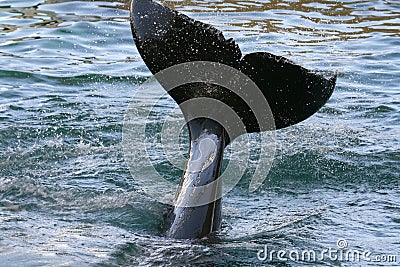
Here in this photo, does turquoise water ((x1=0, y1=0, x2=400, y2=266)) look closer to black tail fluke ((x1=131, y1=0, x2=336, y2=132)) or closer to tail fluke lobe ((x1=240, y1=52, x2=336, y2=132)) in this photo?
tail fluke lobe ((x1=240, y1=52, x2=336, y2=132))

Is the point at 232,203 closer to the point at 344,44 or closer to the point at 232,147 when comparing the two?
the point at 232,147

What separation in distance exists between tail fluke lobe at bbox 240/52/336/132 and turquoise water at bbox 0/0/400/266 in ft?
2.97

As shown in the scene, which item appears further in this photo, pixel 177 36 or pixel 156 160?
pixel 156 160

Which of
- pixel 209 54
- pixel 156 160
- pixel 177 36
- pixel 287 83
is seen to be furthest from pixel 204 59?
pixel 156 160

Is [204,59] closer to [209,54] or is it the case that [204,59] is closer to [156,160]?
[209,54]

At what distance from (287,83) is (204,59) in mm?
582

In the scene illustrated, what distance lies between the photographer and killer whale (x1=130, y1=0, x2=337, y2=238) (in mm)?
5387

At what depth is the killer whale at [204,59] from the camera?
5387 millimetres

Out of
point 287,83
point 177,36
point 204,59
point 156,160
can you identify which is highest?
point 177,36

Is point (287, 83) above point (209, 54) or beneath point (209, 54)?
beneath

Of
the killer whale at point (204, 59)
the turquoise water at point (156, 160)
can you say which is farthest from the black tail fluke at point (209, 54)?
the turquoise water at point (156, 160)

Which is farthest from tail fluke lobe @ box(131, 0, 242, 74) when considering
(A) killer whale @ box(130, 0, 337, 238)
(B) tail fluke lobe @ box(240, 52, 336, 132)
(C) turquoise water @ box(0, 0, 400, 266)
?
(C) turquoise water @ box(0, 0, 400, 266)

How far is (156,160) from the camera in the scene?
7.42 m

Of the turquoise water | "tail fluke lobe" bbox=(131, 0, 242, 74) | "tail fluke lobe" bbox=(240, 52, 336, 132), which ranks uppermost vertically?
"tail fluke lobe" bbox=(131, 0, 242, 74)
